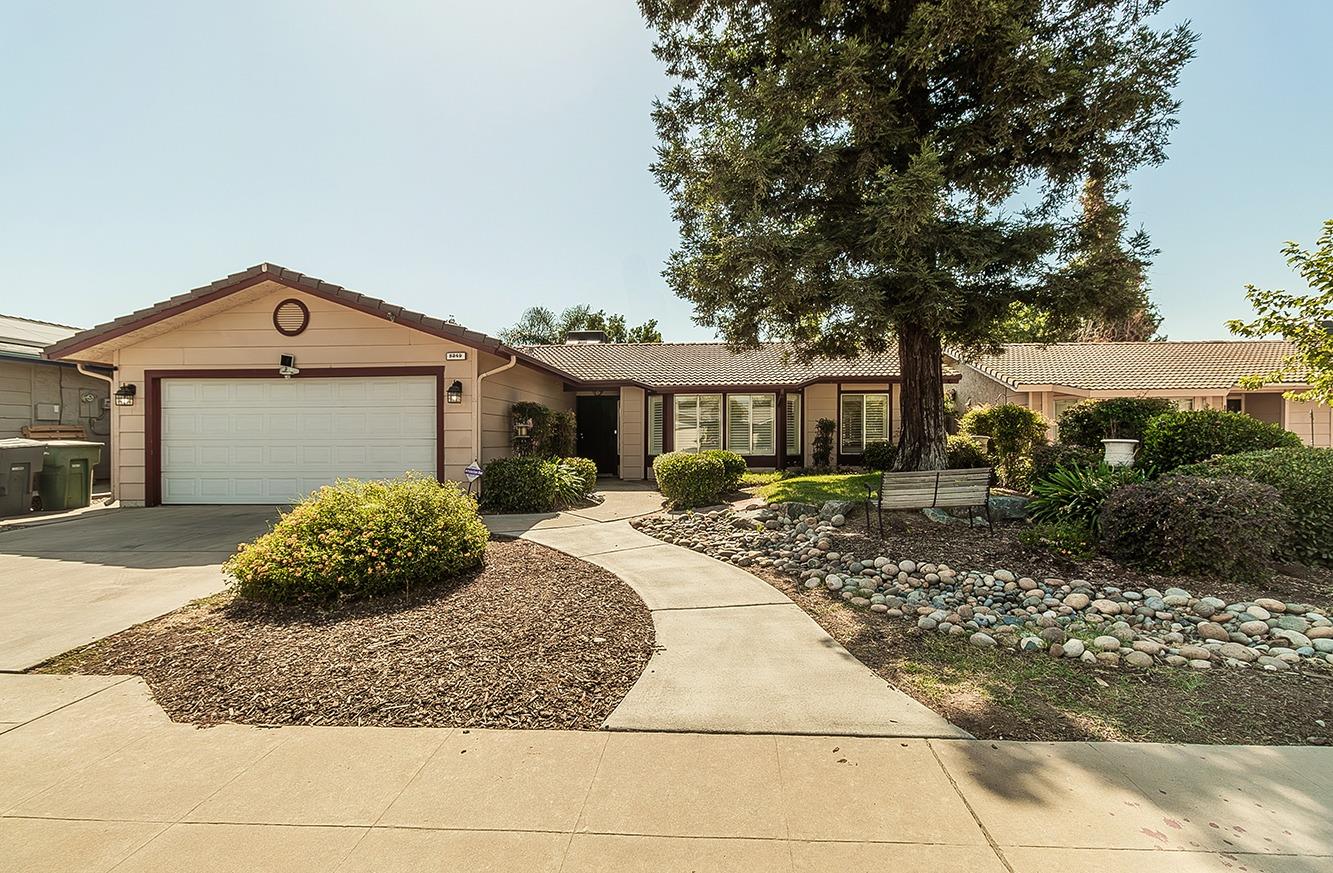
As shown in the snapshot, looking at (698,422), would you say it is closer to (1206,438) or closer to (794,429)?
(794,429)

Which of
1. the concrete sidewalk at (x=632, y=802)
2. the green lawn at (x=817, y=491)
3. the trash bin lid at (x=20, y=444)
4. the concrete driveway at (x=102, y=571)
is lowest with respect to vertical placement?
the concrete sidewalk at (x=632, y=802)

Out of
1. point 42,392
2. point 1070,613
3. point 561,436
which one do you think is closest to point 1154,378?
point 1070,613

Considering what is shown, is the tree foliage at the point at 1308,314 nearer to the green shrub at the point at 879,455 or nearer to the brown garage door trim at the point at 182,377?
the green shrub at the point at 879,455

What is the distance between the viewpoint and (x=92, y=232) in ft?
34.6

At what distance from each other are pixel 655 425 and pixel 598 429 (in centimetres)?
169

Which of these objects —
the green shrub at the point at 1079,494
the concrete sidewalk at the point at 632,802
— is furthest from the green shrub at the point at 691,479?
the concrete sidewalk at the point at 632,802

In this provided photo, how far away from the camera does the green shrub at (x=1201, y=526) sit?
Result: 4.98 m

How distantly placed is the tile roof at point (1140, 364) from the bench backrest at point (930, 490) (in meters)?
11.0

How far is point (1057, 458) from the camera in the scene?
7.84 m

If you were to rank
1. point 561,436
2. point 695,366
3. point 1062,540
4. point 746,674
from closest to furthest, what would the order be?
point 746,674 < point 1062,540 < point 561,436 < point 695,366

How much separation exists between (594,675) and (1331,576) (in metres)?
6.98

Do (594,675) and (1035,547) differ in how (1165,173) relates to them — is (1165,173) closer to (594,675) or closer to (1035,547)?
(1035,547)

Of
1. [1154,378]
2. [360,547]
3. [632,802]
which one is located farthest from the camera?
[1154,378]

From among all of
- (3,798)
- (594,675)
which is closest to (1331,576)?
(594,675)
